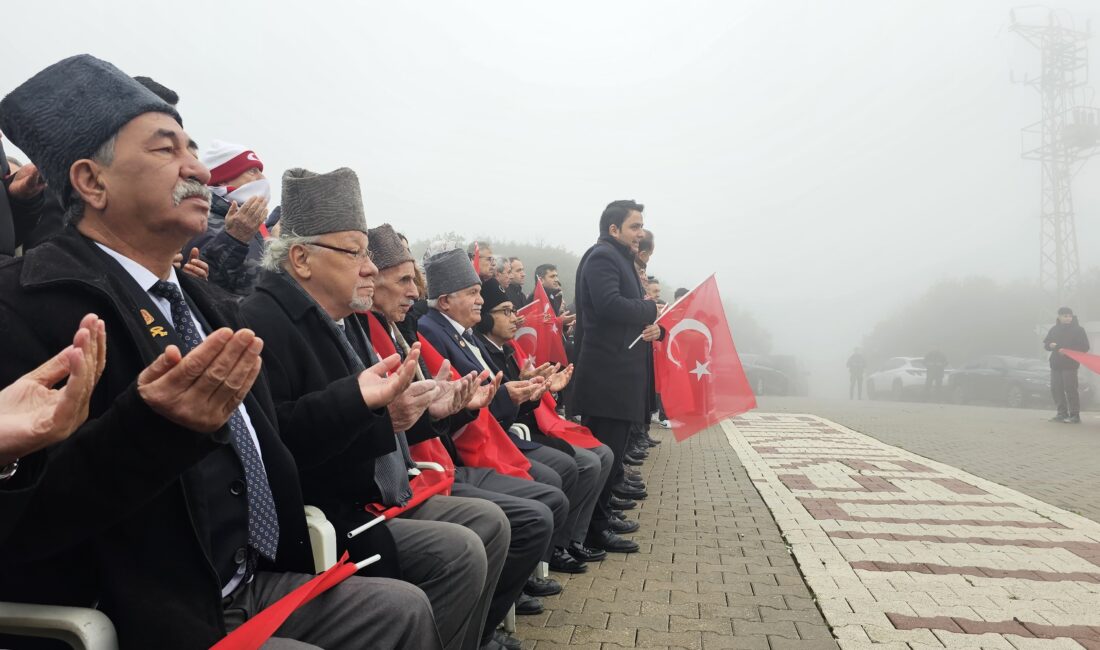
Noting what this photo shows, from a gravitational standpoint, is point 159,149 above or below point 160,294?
above

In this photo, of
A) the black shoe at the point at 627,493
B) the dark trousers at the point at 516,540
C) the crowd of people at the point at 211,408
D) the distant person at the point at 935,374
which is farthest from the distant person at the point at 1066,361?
the dark trousers at the point at 516,540

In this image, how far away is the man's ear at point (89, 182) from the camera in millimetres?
2067

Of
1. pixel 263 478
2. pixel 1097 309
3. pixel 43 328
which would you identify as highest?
pixel 1097 309

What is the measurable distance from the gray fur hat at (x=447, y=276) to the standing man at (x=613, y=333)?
1.48 m

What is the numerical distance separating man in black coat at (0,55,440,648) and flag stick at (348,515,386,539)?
0.32m

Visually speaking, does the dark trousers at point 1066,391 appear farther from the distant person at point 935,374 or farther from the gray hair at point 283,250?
the gray hair at point 283,250

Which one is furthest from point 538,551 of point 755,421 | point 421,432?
point 755,421

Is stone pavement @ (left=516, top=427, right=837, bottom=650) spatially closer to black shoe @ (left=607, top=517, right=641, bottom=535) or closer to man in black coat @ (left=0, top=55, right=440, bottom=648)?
black shoe @ (left=607, top=517, right=641, bottom=535)

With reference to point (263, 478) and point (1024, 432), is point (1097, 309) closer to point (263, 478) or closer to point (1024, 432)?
point (1024, 432)

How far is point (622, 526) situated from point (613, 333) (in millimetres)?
1372

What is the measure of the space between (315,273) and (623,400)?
10.5 ft

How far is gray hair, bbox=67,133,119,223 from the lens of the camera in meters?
2.08

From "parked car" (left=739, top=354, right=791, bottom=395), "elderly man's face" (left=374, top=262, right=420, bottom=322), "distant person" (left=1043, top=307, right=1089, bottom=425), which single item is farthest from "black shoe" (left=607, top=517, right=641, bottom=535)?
"parked car" (left=739, top=354, right=791, bottom=395)

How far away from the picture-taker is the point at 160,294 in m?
2.19
